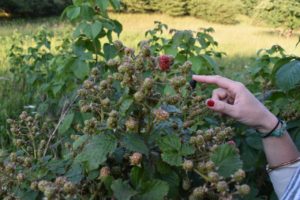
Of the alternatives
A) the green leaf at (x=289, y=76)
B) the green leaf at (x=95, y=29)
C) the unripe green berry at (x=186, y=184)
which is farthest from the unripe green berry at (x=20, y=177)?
the green leaf at (x=95, y=29)

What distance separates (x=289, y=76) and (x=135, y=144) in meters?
0.76

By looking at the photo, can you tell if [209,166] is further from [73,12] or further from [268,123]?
[73,12]

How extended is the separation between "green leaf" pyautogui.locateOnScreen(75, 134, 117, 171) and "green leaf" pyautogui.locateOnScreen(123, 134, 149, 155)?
25 millimetres

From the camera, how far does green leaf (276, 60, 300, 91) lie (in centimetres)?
151

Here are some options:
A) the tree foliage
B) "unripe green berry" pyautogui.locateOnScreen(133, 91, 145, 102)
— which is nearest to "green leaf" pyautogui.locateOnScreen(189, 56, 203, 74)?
"unripe green berry" pyautogui.locateOnScreen(133, 91, 145, 102)

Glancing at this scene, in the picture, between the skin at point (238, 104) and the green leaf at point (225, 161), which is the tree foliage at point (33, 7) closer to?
the skin at point (238, 104)

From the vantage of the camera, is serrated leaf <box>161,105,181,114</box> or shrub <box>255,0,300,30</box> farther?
shrub <box>255,0,300,30</box>

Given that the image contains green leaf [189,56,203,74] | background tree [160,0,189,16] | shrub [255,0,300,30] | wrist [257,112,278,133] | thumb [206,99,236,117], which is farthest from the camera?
background tree [160,0,189,16]

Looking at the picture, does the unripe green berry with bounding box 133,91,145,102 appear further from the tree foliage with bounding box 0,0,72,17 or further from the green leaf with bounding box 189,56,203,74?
the tree foliage with bounding box 0,0,72,17

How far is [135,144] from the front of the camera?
95cm

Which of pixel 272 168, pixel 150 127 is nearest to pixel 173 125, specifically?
pixel 150 127

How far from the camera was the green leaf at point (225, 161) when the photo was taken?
98 centimetres

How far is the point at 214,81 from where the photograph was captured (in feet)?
3.86

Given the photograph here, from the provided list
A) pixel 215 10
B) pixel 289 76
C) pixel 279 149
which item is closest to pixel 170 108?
pixel 279 149
